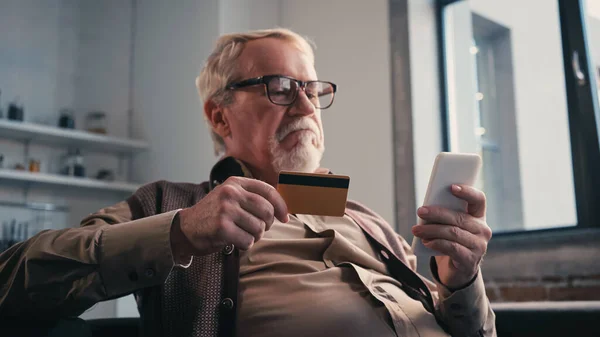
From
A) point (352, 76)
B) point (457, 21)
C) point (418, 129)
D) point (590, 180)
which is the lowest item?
point (590, 180)

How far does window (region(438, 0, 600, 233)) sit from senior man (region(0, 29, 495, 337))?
41.7 inches

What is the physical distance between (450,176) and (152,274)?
0.59m

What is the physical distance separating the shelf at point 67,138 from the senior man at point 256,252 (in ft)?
6.36

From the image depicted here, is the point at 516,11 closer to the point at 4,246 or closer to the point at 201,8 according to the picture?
the point at 201,8

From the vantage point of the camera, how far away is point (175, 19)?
12.2 feet

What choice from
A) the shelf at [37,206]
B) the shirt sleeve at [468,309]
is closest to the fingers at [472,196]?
the shirt sleeve at [468,309]

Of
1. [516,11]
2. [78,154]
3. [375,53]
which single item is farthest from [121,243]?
[516,11]

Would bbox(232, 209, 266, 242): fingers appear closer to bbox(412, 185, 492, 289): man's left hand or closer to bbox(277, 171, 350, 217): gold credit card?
bbox(277, 171, 350, 217): gold credit card

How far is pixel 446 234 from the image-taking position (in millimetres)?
1211

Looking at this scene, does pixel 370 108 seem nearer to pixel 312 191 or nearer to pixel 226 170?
pixel 226 170

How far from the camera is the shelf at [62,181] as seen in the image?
3293 millimetres

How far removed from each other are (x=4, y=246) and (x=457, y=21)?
8.87 feet

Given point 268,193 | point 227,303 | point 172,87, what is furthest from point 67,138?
point 268,193

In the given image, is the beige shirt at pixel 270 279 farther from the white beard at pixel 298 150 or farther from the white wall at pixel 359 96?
the white wall at pixel 359 96
